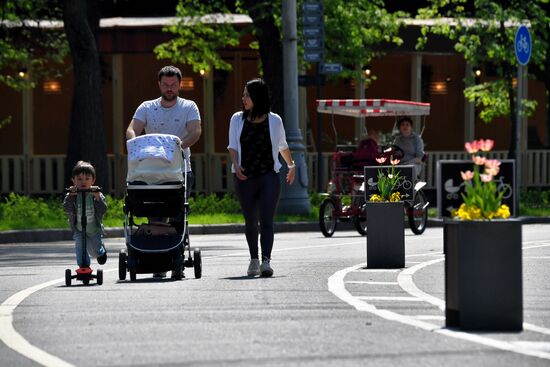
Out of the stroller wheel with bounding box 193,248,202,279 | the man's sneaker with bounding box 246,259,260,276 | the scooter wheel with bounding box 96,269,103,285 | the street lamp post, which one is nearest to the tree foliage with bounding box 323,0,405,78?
the street lamp post

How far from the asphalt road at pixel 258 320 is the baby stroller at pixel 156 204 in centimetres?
23

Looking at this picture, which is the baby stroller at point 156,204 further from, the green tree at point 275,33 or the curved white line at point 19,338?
the green tree at point 275,33

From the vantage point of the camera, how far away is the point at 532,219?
2984 centimetres

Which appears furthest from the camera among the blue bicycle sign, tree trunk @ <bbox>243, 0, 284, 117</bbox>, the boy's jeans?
tree trunk @ <bbox>243, 0, 284, 117</bbox>

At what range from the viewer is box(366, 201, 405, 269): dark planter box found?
17.0 metres

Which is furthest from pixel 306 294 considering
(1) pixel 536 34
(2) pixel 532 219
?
(1) pixel 536 34

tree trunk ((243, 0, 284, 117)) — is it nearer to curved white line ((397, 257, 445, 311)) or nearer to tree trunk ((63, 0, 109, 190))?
tree trunk ((63, 0, 109, 190))

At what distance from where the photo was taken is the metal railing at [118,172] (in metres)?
36.5

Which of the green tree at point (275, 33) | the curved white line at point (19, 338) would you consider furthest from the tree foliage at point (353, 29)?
the curved white line at point (19, 338)

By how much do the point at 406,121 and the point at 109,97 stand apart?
13.4 metres

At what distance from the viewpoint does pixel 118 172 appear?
3709cm

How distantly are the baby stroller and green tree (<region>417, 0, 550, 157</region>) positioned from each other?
61.9ft

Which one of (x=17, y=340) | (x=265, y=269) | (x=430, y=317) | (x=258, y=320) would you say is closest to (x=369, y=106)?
(x=265, y=269)

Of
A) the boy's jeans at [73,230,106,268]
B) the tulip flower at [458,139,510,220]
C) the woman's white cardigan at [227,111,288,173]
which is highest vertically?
the woman's white cardigan at [227,111,288,173]
